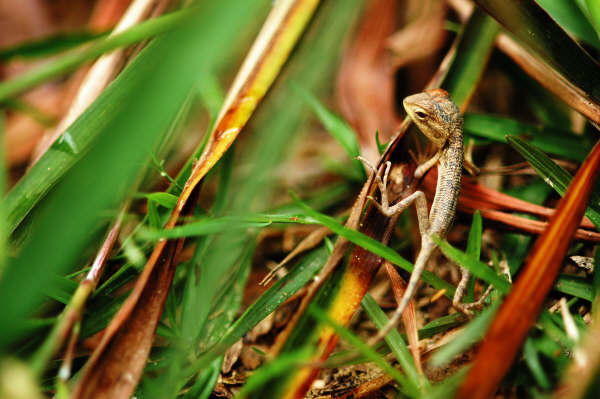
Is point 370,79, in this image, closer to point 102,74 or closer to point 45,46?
point 102,74

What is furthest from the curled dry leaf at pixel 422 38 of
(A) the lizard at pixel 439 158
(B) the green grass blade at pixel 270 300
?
(B) the green grass blade at pixel 270 300

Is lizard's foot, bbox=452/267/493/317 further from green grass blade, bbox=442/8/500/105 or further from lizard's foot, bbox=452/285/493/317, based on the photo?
green grass blade, bbox=442/8/500/105

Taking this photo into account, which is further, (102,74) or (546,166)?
(102,74)

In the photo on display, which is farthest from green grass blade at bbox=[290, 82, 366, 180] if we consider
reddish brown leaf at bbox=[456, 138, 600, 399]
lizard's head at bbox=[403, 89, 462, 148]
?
reddish brown leaf at bbox=[456, 138, 600, 399]

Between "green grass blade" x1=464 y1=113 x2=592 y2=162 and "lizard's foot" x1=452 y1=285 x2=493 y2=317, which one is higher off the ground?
"green grass blade" x1=464 y1=113 x2=592 y2=162

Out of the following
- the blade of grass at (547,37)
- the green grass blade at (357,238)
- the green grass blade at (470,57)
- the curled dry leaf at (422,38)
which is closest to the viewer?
the green grass blade at (357,238)

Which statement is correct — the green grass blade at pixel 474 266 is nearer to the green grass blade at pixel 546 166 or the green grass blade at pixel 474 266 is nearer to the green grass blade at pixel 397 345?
the green grass blade at pixel 397 345

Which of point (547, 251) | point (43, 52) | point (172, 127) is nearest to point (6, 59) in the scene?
point (43, 52)

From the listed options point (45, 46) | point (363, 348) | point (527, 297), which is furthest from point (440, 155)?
point (45, 46)
